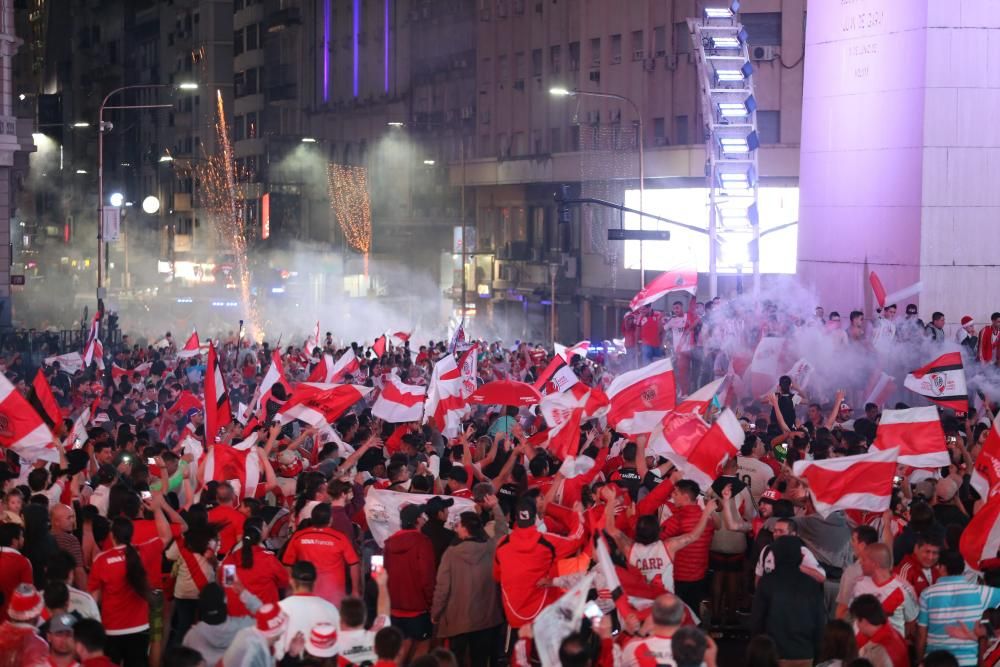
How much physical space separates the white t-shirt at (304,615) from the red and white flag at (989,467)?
5.08 meters

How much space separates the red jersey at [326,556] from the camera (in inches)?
444

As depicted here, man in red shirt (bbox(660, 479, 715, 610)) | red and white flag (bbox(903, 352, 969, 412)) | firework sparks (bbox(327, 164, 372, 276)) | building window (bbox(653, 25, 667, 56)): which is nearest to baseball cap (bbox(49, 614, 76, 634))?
man in red shirt (bbox(660, 479, 715, 610))

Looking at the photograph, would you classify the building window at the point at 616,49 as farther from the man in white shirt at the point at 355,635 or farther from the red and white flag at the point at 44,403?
the man in white shirt at the point at 355,635

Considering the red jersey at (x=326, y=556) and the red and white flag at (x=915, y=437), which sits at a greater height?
the red and white flag at (x=915, y=437)

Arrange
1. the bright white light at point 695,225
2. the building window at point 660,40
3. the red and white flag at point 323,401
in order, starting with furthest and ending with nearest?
the building window at point 660,40 < the bright white light at point 695,225 < the red and white flag at point 323,401

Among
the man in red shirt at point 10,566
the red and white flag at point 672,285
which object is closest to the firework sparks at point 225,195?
the red and white flag at point 672,285

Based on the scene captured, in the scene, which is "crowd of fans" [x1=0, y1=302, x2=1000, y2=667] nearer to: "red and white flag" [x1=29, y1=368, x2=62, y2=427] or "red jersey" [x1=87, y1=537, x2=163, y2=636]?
"red jersey" [x1=87, y1=537, x2=163, y2=636]

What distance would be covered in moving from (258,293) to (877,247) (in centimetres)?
6495

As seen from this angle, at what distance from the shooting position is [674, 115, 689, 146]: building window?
57781mm

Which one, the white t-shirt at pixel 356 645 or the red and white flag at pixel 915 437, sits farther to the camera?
the red and white flag at pixel 915 437

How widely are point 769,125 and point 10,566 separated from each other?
155ft

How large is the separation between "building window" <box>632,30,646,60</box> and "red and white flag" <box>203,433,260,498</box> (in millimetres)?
47822

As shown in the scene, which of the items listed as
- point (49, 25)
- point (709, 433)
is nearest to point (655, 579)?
point (709, 433)

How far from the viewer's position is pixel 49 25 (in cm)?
15050
